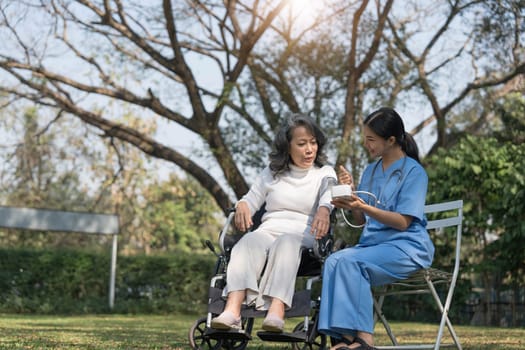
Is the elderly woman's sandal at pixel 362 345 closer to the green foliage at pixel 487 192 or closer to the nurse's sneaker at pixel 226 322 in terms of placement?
the nurse's sneaker at pixel 226 322

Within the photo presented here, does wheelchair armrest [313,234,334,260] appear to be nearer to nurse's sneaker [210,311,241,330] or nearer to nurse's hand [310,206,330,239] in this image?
nurse's hand [310,206,330,239]

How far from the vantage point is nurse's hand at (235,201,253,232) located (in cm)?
403

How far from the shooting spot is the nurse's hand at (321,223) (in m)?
3.82

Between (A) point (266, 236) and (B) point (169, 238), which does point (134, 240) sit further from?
(A) point (266, 236)

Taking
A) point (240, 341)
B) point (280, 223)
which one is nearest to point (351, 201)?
point (280, 223)

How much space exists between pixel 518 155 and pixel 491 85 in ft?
10.9

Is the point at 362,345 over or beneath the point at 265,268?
beneath

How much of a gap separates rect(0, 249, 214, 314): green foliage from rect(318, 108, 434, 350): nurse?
996 centimetres

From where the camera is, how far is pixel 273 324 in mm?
3533

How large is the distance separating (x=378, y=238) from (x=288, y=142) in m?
0.78

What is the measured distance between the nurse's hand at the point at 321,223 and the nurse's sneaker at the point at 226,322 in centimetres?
56

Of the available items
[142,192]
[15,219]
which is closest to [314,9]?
[15,219]

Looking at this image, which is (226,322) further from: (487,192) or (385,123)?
(487,192)

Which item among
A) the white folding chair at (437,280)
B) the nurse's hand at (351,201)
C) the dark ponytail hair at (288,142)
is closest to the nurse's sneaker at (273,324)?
the white folding chair at (437,280)
